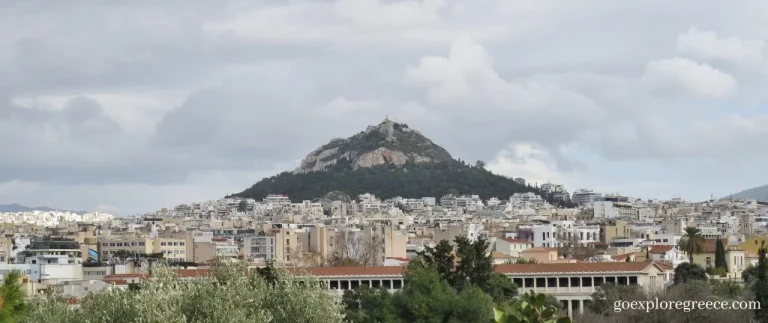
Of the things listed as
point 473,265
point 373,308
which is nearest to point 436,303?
point 373,308

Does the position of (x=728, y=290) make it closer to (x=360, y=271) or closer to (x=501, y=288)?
(x=501, y=288)

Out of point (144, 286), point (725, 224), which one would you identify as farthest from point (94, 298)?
point (725, 224)

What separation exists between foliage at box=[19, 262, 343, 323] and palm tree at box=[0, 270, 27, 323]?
38.7 ft

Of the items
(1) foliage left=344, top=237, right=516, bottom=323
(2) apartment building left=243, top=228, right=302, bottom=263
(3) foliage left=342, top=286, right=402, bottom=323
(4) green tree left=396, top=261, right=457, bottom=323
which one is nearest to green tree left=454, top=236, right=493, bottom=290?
(1) foliage left=344, top=237, right=516, bottom=323

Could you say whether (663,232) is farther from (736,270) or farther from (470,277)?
(470,277)

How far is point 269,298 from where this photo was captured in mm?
29078

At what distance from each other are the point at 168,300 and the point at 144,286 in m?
1.74

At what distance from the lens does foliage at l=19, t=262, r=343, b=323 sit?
25.5 meters

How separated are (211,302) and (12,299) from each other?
542 inches

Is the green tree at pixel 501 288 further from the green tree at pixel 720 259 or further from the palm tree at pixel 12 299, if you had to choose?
the palm tree at pixel 12 299

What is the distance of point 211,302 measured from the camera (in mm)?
25844

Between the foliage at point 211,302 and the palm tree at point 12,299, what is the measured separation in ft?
38.7

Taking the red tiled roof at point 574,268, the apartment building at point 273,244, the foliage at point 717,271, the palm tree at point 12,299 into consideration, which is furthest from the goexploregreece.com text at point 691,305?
the apartment building at point 273,244

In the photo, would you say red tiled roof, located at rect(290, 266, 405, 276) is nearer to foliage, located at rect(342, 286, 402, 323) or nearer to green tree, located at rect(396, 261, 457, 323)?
foliage, located at rect(342, 286, 402, 323)
